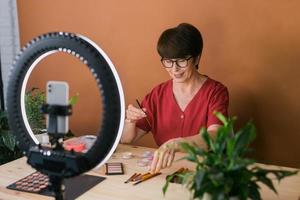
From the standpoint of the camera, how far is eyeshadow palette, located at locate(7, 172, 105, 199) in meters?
1.21

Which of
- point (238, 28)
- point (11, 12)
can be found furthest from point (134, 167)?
point (11, 12)

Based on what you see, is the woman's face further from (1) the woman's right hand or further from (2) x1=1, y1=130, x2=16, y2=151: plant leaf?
(2) x1=1, y1=130, x2=16, y2=151: plant leaf

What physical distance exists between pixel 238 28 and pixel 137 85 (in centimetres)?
68

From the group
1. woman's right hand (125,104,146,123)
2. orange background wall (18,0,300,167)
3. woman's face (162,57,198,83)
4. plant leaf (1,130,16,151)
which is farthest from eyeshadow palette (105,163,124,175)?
plant leaf (1,130,16,151)

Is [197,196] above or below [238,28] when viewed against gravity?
below

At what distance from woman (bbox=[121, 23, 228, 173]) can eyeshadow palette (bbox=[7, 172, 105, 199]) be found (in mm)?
381

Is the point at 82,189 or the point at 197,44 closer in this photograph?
the point at 82,189

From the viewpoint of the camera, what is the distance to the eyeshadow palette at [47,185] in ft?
3.97

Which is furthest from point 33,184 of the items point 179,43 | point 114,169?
point 179,43

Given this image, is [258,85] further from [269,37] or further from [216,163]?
[216,163]

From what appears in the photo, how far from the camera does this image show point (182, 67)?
169 cm

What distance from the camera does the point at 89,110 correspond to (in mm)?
2383

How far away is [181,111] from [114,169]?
0.52 meters

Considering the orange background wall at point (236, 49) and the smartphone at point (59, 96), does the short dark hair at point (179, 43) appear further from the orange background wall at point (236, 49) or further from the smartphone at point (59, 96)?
the smartphone at point (59, 96)
